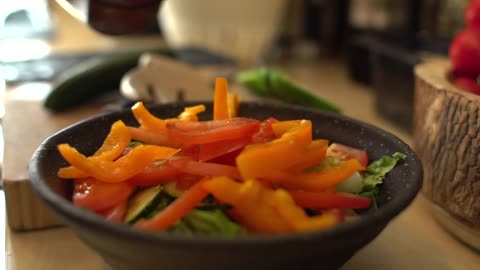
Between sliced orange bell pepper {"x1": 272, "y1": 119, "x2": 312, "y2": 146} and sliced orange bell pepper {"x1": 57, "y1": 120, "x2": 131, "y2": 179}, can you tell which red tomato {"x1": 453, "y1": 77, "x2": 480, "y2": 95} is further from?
sliced orange bell pepper {"x1": 57, "y1": 120, "x2": 131, "y2": 179}

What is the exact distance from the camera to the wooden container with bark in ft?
2.32

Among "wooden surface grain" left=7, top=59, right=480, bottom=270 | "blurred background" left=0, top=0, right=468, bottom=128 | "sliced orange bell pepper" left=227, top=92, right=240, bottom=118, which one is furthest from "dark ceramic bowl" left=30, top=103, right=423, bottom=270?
"blurred background" left=0, top=0, right=468, bottom=128

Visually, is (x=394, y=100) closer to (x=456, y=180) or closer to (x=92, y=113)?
(x=456, y=180)

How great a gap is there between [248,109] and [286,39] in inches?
43.4

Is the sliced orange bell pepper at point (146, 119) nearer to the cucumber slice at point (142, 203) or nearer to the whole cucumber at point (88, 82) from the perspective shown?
the cucumber slice at point (142, 203)

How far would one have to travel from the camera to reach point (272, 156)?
572mm

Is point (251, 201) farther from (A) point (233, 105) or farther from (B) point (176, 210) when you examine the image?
(A) point (233, 105)

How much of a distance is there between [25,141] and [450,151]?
2.03 ft

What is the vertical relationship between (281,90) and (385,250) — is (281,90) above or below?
above

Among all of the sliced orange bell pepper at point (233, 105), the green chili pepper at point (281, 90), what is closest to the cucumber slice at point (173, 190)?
the sliced orange bell pepper at point (233, 105)

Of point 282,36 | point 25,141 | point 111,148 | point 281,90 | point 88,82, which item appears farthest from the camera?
point 282,36

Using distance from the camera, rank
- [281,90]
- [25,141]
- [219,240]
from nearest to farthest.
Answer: [219,240] → [25,141] → [281,90]

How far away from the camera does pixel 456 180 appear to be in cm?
73

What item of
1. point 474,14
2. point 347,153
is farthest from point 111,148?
point 474,14
